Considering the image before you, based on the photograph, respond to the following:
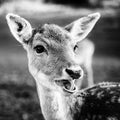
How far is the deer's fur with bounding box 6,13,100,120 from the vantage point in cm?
393

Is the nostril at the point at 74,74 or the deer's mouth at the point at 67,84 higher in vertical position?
the nostril at the point at 74,74

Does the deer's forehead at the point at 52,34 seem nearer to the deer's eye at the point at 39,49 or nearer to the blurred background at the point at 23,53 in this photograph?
the deer's eye at the point at 39,49

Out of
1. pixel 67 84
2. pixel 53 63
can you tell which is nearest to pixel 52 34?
pixel 53 63

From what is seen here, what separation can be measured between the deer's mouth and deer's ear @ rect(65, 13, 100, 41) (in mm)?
791

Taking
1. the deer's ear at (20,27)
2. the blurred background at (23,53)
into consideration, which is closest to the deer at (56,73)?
the deer's ear at (20,27)

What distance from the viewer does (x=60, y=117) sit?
411 cm

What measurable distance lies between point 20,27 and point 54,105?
1.04 m

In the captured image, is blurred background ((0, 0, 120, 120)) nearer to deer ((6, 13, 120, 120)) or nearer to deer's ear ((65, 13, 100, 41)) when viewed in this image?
deer's ear ((65, 13, 100, 41))

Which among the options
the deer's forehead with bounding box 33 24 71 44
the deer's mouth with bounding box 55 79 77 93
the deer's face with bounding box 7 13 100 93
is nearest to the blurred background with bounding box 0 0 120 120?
the deer's face with bounding box 7 13 100 93

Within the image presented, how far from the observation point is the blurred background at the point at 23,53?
8.43 m

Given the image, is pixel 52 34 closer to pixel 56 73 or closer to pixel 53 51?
pixel 53 51

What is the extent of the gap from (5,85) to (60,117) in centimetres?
586

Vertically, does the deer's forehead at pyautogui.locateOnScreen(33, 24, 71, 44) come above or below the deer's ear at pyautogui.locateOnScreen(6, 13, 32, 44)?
below

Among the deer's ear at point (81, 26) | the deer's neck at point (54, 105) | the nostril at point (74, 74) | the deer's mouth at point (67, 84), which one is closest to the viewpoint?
the nostril at point (74, 74)
